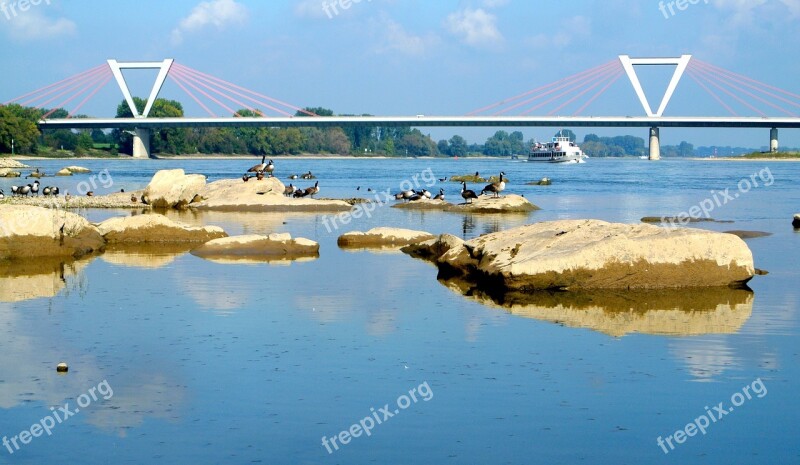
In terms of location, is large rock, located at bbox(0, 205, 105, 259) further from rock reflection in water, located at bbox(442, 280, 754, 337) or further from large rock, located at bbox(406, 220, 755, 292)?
large rock, located at bbox(406, 220, 755, 292)

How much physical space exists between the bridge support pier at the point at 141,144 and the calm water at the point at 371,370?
91.5m

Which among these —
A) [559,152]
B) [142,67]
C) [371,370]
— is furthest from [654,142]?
[371,370]

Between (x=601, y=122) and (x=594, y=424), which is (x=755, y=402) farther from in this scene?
(x=601, y=122)

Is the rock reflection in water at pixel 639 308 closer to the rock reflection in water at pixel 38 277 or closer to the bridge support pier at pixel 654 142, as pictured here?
the rock reflection in water at pixel 38 277

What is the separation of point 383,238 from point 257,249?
2.62 meters

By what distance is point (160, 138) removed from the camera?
12250cm

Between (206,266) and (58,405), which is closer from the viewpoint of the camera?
(58,405)

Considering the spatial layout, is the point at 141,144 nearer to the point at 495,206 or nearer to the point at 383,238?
the point at 495,206

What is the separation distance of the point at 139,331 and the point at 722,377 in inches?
Result: 199

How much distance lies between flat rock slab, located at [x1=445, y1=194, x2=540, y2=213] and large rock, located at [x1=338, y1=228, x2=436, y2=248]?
386 inches

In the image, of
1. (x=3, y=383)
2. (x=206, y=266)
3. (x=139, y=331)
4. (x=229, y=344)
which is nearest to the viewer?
(x=3, y=383)

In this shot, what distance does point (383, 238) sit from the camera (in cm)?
A: 1781

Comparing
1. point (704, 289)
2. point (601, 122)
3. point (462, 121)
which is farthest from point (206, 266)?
point (601, 122)

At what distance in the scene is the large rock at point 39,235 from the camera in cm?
1547
